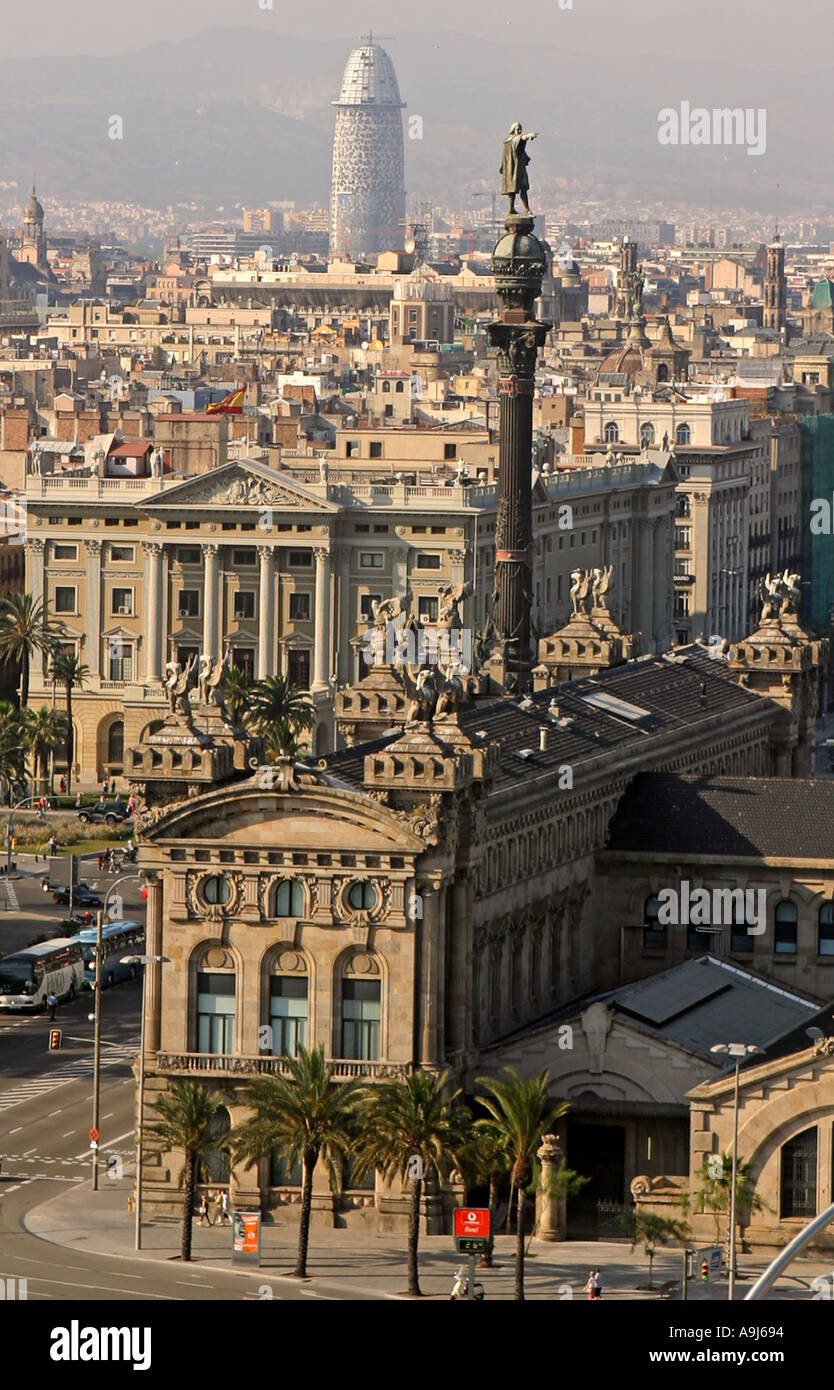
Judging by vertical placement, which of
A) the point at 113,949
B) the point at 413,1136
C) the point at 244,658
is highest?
the point at 244,658

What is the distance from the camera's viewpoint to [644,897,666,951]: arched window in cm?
11388

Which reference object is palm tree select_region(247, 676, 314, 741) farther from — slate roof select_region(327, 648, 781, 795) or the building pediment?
slate roof select_region(327, 648, 781, 795)

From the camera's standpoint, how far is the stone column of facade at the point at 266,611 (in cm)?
19238

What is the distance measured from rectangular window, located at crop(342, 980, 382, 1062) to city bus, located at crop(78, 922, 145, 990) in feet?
111

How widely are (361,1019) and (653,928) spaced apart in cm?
2150

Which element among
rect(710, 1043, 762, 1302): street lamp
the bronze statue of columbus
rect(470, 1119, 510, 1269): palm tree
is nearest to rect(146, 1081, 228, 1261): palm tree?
rect(470, 1119, 510, 1269): palm tree

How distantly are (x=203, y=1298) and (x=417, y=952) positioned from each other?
1352cm

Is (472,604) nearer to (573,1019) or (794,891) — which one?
(794,891)

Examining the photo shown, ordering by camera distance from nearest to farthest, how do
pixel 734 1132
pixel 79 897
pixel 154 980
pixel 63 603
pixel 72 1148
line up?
pixel 734 1132
pixel 154 980
pixel 72 1148
pixel 79 897
pixel 63 603

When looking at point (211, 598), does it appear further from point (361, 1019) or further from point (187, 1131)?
point (187, 1131)

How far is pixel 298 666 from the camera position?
193 metres

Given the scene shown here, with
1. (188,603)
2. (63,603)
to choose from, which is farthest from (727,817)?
(63,603)

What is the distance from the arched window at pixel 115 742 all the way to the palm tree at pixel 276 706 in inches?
760
